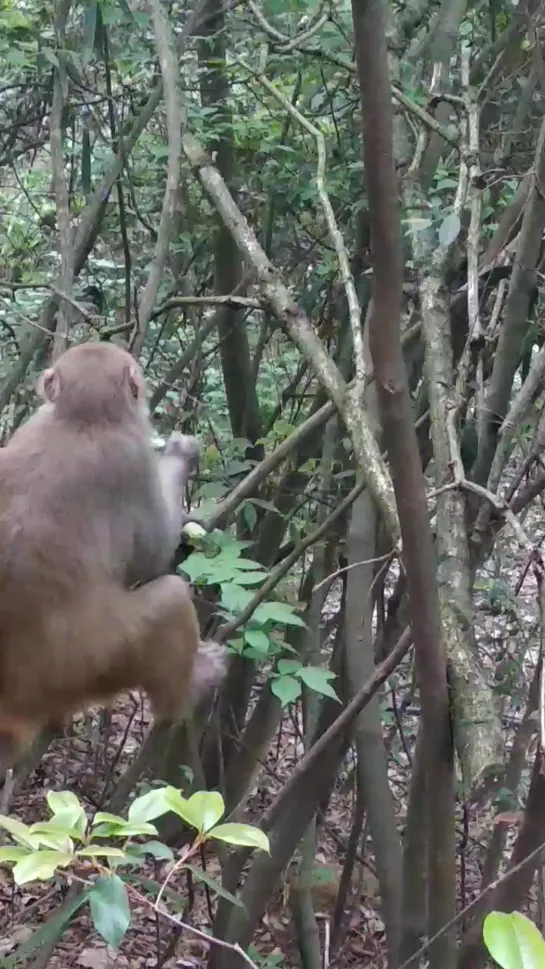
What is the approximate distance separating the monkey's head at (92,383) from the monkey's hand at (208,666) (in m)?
0.71

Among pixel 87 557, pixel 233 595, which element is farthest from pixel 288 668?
pixel 87 557

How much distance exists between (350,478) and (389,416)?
7.44 ft

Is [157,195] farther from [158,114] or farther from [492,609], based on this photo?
[492,609]

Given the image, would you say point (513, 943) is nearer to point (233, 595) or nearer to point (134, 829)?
point (134, 829)

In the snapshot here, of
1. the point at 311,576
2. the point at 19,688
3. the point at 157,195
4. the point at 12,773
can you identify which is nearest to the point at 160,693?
the point at 19,688

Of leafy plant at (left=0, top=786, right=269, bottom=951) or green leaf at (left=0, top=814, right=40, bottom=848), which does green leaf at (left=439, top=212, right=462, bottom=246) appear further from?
green leaf at (left=0, top=814, right=40, bottom=848)

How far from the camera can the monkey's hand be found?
113 inches

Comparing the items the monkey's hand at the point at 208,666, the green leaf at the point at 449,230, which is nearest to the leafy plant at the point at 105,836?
the green leaf at the point at 449,230

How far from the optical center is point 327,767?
2.82 meters

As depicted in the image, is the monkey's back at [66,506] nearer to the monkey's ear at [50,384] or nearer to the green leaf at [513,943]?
the monkey's ear at [50,384]

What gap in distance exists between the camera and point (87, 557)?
245cm

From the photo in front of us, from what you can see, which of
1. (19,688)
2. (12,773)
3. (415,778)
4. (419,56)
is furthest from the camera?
(419,56)

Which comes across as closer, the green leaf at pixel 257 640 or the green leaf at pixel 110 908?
the green leaf at pixel 110 908

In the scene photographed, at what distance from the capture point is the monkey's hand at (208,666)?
9.46ft
